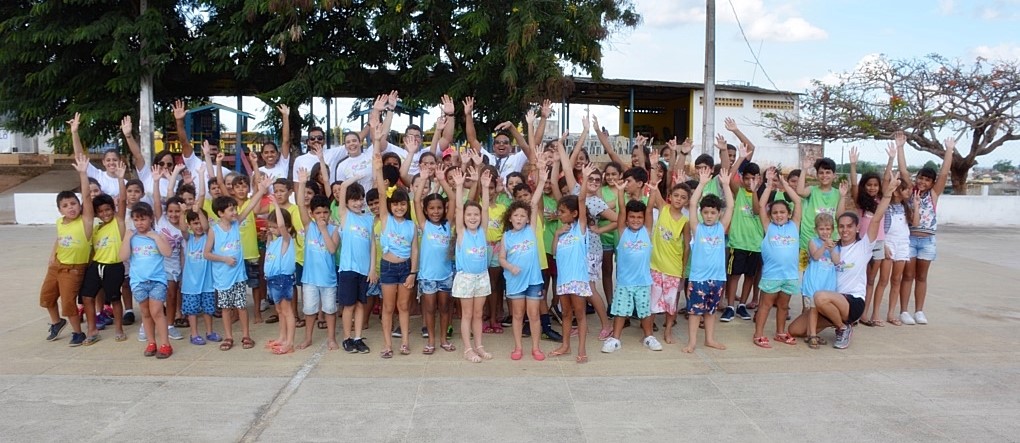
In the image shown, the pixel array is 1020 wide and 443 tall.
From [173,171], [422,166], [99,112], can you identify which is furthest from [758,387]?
[99,112]

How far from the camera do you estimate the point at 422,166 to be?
5656mm

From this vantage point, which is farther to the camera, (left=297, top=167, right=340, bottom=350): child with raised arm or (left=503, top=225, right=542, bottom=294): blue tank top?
(left=297, top=167, right=340, bottom=350): child with raised arm

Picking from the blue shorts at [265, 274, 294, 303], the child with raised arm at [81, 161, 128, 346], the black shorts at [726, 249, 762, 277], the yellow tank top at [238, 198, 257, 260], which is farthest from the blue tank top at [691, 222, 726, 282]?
the child with raised arm at [81, 161, 128, 346]

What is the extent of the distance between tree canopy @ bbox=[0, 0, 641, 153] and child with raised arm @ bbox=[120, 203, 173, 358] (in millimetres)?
7642

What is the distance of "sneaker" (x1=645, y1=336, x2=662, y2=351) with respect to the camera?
5.52 m

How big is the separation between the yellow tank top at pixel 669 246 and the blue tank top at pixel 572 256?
2.47 feet

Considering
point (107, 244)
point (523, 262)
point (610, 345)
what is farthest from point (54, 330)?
point (610, 345)

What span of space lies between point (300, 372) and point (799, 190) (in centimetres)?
453

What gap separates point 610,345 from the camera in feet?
18.0

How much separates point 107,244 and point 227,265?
3.49 ft

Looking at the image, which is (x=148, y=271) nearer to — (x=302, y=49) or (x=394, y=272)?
(x=394, y=272)

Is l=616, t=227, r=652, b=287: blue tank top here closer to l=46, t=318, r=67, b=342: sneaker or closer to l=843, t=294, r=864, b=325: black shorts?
l=843, t=294, r=864, b=325: black shorts

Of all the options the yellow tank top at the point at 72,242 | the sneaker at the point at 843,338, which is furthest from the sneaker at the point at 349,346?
the sneaker at the point at 843,338

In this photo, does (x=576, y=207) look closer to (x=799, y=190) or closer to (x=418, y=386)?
(x=418, y=386)
